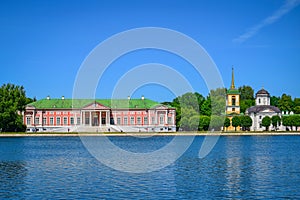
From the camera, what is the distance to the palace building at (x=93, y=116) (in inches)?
3374

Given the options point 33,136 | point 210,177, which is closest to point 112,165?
point 210,177

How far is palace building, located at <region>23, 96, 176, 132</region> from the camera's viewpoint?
8569cm

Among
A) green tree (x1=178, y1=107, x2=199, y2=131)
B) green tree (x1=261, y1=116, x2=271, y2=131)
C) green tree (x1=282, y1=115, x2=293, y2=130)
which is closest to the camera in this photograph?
green tree (x1=282, y1=115, x2=293, y2=130)

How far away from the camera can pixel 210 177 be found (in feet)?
82.2

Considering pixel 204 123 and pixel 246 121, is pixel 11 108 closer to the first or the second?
pixel 204 123

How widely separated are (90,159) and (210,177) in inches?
472

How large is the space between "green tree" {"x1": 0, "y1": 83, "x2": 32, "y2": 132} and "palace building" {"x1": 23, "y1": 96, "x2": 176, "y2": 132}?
2452 mm

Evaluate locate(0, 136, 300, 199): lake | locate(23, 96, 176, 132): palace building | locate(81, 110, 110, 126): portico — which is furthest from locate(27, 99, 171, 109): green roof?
locate(0, 136, 300, 199): lake

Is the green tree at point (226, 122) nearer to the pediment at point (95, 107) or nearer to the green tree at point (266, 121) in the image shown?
the green tree at point (266, 121)

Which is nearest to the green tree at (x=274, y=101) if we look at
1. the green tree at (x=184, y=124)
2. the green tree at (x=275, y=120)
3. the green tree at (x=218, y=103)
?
the green tree at (x=218, y=103)

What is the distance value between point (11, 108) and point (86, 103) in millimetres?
14425

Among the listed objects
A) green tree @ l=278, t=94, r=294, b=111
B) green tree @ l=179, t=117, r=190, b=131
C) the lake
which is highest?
green tree @ l=278, t=94, r=294, b=111

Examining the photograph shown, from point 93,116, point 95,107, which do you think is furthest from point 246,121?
point 93,116

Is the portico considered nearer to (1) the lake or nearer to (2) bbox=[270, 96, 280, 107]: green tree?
(1) the lake
